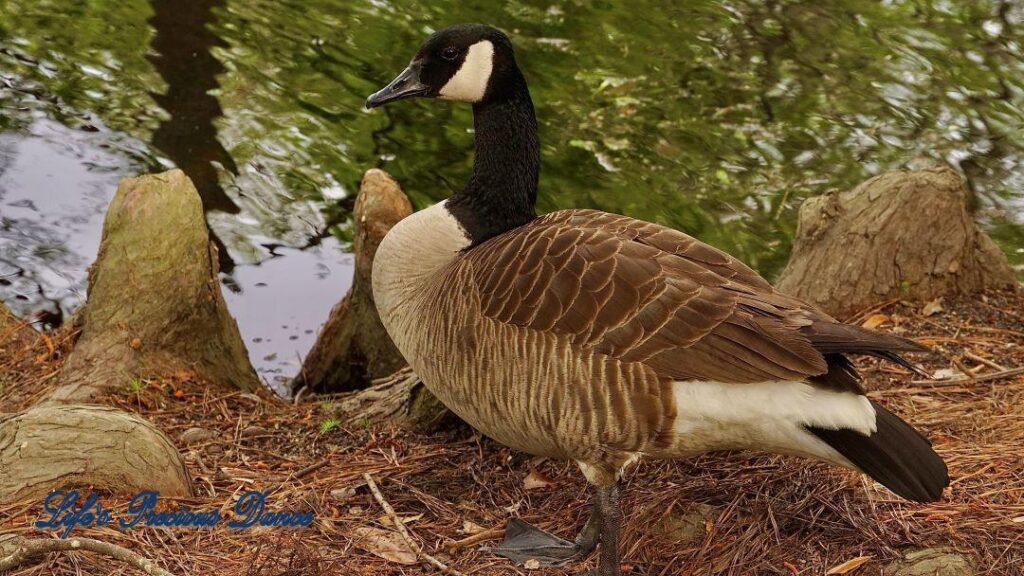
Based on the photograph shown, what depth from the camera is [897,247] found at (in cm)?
622

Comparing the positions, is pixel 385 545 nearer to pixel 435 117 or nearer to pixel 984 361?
pixel 984 361

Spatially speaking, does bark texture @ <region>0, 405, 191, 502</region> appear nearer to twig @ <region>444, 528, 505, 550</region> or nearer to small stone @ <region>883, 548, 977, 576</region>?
twig @ <region>444, 528, 505, 550</region>

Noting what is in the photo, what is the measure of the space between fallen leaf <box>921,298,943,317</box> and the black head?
2.75 m

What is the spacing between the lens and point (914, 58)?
10.1 m

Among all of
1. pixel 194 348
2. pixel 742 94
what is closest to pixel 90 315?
pixel 194 348

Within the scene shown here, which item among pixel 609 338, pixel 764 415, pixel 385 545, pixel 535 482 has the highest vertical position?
pixel 609 338

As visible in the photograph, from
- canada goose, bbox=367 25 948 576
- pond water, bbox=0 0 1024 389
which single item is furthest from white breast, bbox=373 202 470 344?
pond water, bbox=0 0 1024 389

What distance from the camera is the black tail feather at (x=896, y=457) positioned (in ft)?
12.1

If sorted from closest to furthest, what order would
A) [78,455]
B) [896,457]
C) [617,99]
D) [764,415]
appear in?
[896,457], [764,415], [78,455], [617,99]

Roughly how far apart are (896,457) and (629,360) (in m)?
1.02

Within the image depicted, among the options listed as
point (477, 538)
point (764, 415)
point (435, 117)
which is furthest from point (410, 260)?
point (435, 117)

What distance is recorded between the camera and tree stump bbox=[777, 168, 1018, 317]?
620 cm

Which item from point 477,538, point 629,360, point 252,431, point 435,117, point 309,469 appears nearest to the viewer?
point 629,360

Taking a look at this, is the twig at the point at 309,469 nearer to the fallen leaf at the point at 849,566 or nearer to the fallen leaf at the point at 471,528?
the fallen leaf at the point at 471,528
